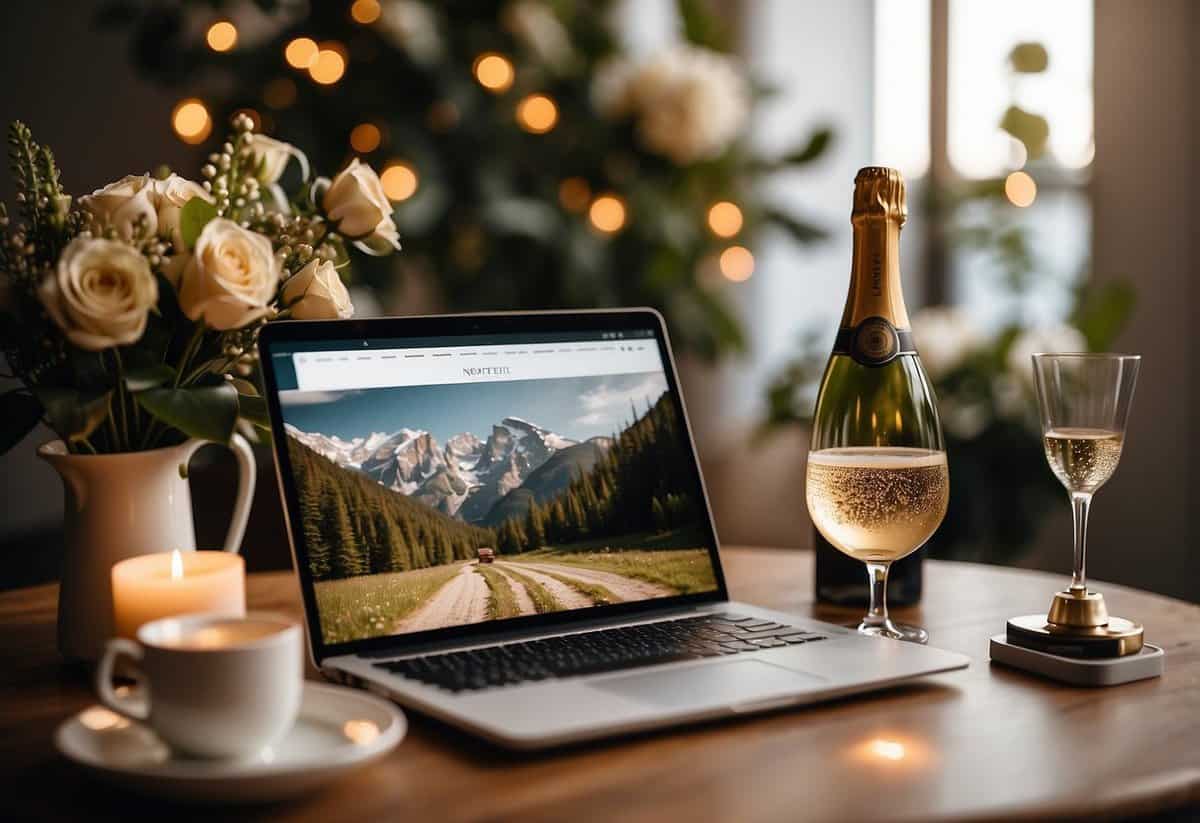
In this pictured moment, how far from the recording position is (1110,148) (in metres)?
2.81

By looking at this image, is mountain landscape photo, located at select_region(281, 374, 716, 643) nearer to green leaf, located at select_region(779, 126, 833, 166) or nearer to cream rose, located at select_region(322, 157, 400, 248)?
cream rose, located at select_region(322, 157, 400, 248)

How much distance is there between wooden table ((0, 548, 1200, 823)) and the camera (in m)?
0.64

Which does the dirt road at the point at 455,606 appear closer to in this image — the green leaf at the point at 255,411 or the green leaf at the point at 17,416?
the green leaf at the point at 255,411

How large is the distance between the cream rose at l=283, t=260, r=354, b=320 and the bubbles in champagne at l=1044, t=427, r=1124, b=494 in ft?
1.84

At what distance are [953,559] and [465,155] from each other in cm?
130

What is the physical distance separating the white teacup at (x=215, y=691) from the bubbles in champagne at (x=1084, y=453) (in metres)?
0.58

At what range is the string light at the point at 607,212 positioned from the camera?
96.1 inches

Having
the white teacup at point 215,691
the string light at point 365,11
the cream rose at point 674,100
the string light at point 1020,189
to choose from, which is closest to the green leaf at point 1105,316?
the string light at point 1020,189

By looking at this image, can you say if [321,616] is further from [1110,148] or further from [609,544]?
[1110,148]

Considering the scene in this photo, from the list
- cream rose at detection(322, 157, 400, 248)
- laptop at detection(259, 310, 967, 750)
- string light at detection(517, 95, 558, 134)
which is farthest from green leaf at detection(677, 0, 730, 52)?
cream rose at detection(322, 157, 400, 248)

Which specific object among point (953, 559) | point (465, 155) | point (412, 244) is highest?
point (465, 155)

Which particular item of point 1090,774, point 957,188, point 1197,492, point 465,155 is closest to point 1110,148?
point 957,188

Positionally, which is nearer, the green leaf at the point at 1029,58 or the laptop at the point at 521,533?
the laptop at the point at 521,533

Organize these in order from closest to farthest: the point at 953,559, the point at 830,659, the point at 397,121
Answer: the point at 830,659
the point at 397,121
the point at 953,559
